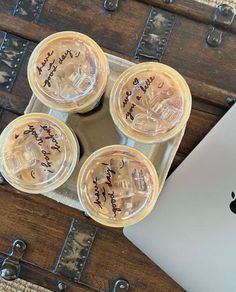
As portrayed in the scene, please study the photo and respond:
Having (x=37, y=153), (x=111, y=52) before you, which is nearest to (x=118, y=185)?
(x=37, y=153)

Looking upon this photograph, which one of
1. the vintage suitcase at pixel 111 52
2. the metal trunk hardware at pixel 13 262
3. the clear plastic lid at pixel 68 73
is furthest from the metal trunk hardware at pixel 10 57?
the metal trunk hardware at pixel 13 262

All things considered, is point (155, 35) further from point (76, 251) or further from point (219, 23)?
point (76, 251)

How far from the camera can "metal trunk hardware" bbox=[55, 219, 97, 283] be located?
0.80 m

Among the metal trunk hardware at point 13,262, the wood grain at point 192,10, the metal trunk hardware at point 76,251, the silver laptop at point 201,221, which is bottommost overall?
the metal trunk hardware at point 13,262

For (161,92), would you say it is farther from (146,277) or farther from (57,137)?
(146,277)

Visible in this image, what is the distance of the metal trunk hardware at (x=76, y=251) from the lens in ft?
2.63

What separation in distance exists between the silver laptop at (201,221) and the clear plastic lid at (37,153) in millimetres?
148

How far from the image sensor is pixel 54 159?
699 mm

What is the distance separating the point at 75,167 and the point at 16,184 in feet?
0.26

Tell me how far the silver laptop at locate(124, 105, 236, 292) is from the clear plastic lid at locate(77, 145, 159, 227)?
82 mm

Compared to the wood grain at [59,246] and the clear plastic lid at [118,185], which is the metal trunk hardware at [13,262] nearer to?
the wood grain at [59,246]

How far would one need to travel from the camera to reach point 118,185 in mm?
695

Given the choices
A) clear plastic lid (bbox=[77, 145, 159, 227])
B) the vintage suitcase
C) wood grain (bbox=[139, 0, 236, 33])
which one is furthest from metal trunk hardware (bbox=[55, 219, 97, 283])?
wood grain (bbox=[139, 0, 236, 33])

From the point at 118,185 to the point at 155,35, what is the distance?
9.6 inches
